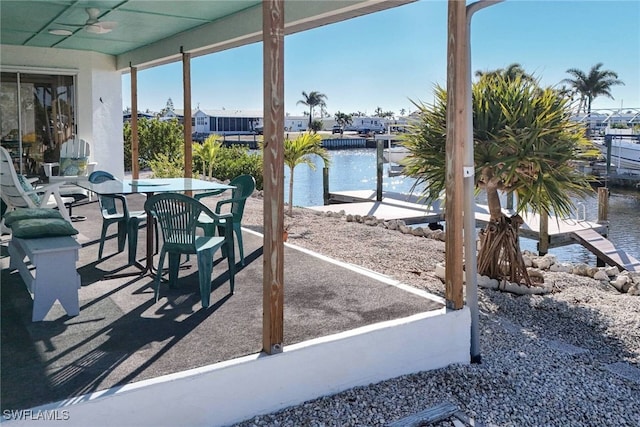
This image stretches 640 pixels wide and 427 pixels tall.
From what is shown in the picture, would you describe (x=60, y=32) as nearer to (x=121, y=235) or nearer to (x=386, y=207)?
(x=121, y=235)

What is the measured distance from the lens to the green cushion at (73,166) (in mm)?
8852

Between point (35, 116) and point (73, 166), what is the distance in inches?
43.0

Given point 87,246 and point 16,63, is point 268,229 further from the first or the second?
point 16,63

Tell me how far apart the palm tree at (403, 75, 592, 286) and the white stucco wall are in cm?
578

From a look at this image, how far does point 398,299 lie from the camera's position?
13.7 feet

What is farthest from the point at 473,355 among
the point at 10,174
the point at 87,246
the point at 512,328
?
the point at 10,174

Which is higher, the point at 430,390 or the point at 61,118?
the point at 61,118

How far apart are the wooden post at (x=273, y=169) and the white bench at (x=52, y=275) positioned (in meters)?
1.37

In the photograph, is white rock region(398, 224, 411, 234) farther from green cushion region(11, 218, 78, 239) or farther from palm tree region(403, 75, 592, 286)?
green cushion region(11, 218, 78, 239)

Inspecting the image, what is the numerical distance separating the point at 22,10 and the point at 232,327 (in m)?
4.46

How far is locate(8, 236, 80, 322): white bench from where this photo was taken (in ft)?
11.8

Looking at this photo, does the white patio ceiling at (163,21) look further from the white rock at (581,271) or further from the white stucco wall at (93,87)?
the white rock at (581,271)

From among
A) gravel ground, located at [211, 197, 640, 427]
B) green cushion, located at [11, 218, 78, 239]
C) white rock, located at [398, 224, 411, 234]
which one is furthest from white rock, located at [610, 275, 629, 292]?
green cushion, located at [11, 218, 78, 239]

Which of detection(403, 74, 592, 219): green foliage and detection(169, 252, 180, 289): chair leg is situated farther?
detection(403, 74, 592, 219): green foliage
